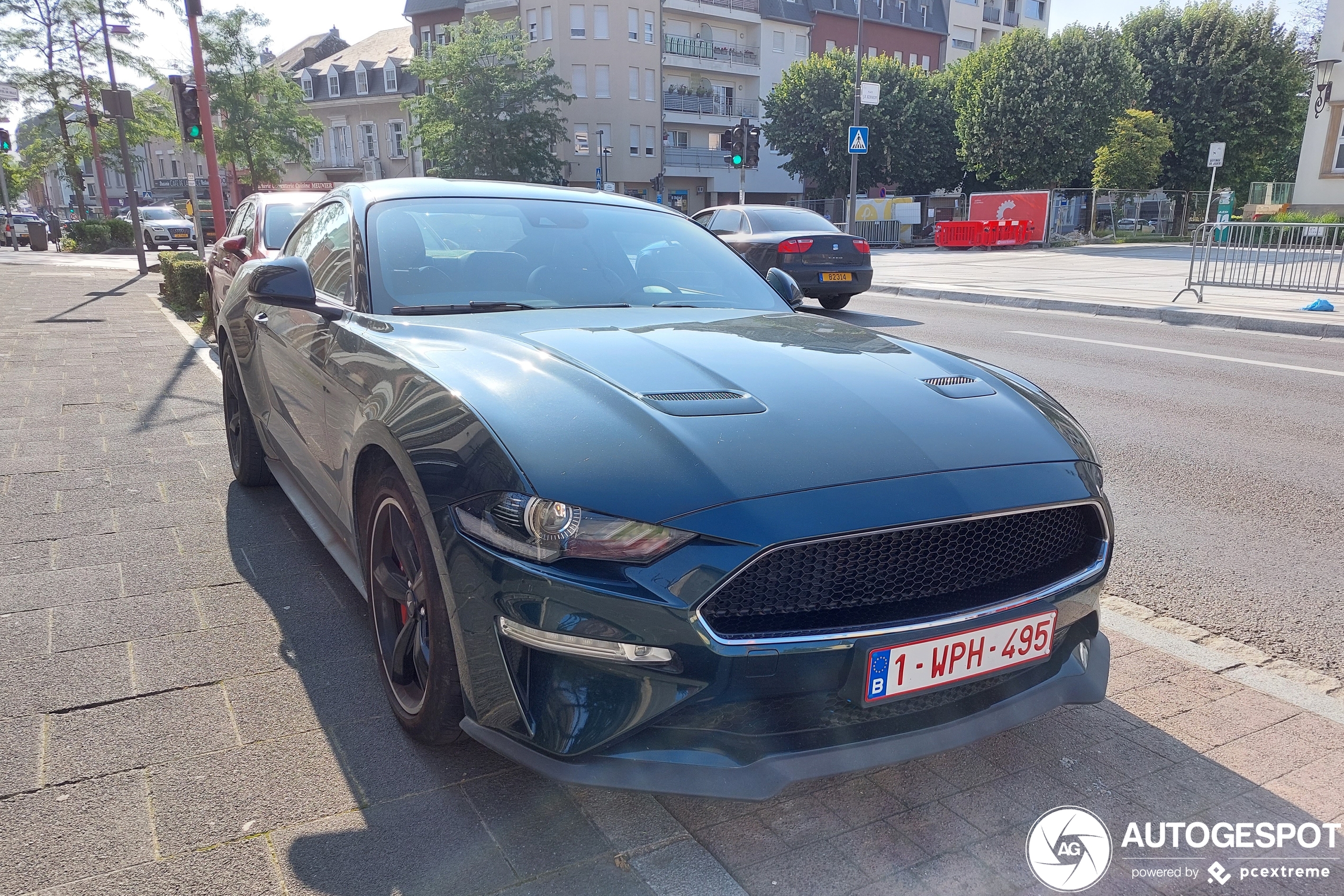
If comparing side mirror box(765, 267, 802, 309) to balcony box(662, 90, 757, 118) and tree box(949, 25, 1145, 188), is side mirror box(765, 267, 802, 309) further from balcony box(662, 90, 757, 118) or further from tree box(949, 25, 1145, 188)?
balcony box(662, 90, 757, 118)

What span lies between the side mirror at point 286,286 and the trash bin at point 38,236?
4060 cm

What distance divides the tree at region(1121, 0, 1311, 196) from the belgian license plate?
132ft

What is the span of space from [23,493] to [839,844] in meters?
4.78

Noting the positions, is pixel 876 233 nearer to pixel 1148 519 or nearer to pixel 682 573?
pixel 1148 519

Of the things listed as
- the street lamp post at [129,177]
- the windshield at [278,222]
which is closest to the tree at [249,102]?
the street lamp post at [129,177]

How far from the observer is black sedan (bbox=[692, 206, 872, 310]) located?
13219 mm

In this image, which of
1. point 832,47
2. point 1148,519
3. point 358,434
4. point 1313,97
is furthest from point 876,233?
point 358,434

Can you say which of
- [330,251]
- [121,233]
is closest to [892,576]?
[330,251]

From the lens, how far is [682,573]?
1885mm

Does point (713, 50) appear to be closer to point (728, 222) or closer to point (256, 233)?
point (728, 222)

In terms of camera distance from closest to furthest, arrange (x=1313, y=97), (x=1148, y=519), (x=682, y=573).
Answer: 1. (x=682, y=573)
2. (x=1148, y=519)
3. (x=1313, y=97)

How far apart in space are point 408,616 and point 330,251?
1.86m

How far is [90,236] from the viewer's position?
34.5 meters

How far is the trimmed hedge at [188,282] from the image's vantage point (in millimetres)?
12391
